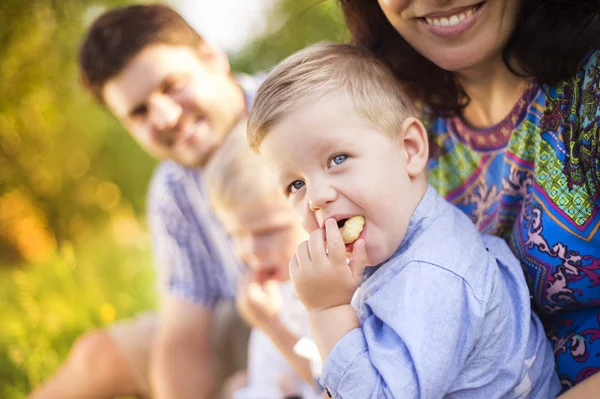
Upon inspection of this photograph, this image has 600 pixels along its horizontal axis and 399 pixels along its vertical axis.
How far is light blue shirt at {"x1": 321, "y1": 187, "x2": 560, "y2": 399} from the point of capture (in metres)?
1.07

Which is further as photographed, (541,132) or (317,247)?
(541,132)

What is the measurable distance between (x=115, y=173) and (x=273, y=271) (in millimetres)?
3201

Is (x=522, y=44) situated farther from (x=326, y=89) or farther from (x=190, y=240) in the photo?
(x=190, y=240)

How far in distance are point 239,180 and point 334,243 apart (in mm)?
796

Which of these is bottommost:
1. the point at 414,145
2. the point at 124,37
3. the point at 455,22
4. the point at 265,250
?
the point at 265,250

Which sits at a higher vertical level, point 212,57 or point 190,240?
point 212,57

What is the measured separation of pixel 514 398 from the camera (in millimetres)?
1224

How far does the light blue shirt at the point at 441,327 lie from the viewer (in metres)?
1.07

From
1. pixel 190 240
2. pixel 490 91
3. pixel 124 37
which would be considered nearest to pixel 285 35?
pixel 190 240

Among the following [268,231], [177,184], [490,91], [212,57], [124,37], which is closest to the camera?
[490,91]

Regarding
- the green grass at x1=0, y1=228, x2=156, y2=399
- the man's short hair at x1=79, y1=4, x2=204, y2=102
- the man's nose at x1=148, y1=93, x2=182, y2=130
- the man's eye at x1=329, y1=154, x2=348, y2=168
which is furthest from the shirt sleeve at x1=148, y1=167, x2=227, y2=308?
the man's eye at x1=329, y1=154, x2=348, y2=168

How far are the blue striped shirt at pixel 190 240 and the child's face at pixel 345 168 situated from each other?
3.82ft

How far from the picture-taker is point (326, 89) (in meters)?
1.21

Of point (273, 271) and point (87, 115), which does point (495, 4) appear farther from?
point (87, 115)
